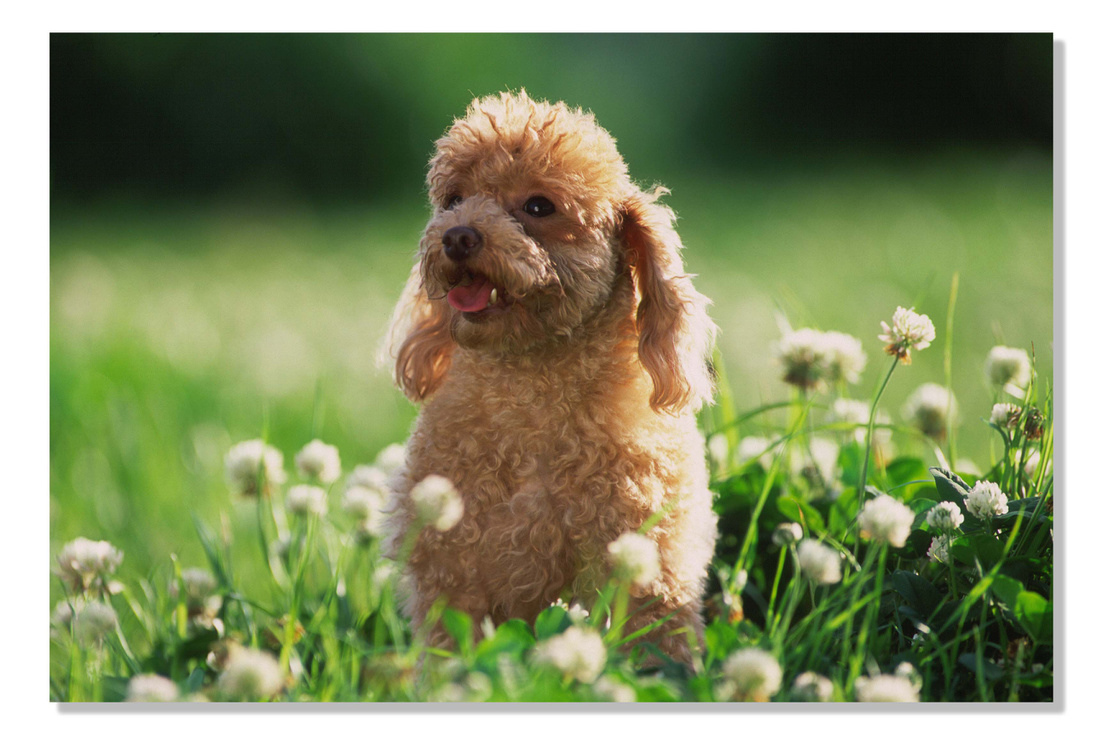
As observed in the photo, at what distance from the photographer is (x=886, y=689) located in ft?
6.22

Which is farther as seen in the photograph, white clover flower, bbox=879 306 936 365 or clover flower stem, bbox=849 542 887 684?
white clover flower, bbox=879 306 936 365

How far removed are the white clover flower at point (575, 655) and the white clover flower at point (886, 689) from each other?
0.53 m

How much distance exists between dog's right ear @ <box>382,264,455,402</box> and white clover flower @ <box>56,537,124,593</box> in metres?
0.77

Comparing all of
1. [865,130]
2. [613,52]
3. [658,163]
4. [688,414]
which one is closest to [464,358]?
[688,414]

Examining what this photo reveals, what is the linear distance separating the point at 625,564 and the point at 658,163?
6.03ft

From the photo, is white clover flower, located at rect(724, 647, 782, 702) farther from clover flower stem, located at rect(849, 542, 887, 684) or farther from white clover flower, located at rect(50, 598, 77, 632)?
white clover flower, located at rect(50, 598, 77, 632)

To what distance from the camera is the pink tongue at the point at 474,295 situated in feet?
6.95

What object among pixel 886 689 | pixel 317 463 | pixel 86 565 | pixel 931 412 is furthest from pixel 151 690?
pixel 931 412

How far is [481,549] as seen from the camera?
213 cm

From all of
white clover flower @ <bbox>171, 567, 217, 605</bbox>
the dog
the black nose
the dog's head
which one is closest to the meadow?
white clover flower @ <bbox>171, 567, 217, 605</bbox>

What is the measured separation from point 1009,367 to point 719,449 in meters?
0.86

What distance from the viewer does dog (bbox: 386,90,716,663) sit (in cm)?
211

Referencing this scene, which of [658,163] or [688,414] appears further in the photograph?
[658,163]

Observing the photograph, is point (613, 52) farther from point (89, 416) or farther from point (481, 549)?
point (89, 416)
